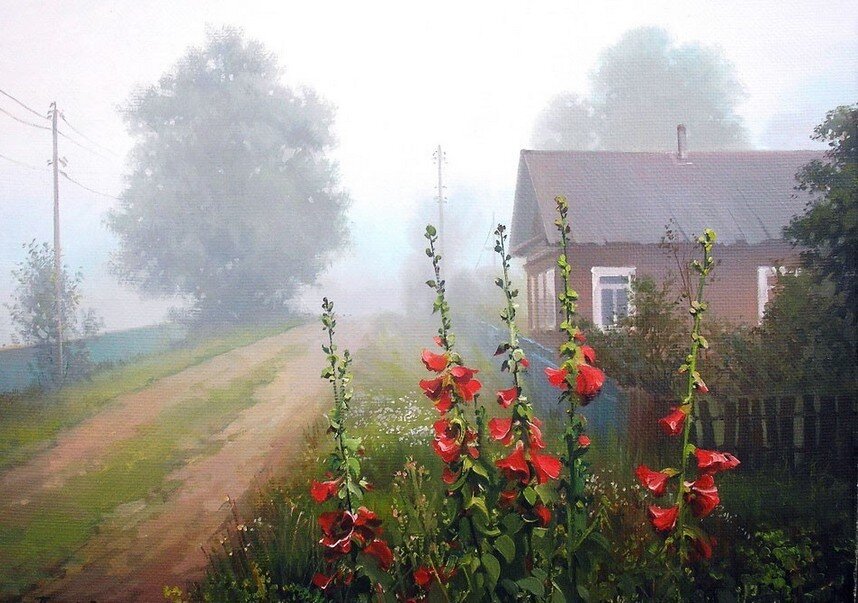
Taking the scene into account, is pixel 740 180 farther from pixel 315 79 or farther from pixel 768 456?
pixel 315 79

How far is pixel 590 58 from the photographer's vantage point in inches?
92.9

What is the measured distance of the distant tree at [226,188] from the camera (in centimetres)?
234

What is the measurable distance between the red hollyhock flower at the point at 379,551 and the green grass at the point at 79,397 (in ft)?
2.82

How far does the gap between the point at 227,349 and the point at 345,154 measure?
0.87 m

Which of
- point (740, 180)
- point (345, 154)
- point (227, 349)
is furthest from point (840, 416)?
point (227, 349)

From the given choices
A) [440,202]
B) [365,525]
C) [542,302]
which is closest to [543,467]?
[365,525]

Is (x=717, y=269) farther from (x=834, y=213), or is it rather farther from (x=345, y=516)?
(x=345, y=516)

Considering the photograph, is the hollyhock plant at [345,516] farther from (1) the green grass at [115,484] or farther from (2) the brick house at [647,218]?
(2) the brick house at [647,218]

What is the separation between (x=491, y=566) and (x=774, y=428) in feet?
4.28

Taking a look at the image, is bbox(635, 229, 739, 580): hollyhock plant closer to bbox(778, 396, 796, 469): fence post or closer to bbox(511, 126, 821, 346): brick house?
bbox(511, 126, 821, 346): brick house

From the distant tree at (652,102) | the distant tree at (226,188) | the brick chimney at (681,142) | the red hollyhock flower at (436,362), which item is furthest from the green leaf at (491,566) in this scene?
the brick chimney at (681,142)

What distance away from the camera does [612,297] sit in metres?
2.33

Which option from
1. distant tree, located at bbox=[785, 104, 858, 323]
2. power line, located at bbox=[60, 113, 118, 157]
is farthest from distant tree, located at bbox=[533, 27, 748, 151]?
power line, located at bbox=[60, 113, 118, 157]

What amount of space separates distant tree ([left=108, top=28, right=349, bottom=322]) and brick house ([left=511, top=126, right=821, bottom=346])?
0.78 m
